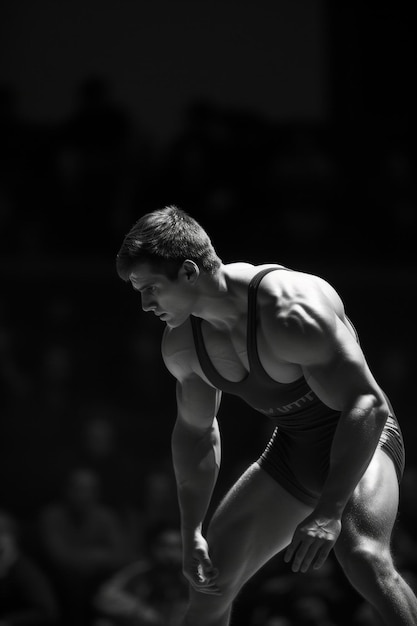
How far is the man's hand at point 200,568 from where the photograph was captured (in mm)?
2592

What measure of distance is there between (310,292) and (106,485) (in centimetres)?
322

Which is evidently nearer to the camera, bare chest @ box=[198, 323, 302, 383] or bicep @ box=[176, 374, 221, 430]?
bare chest @ box=[198, 323, 302, 383]

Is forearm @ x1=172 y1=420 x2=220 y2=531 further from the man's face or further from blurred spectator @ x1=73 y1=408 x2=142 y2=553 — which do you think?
blurred spectator @ x1=73 y1=408 x2=142 y2=553

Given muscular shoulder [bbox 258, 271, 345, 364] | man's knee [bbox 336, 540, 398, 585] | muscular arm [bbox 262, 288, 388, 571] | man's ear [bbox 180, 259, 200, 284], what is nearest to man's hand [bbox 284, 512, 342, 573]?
muscular arm [bbox 262, 288, 388, 571]

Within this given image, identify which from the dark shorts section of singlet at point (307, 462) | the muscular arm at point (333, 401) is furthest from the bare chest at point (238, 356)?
the dark shorts section of singlet at point (307, 462)

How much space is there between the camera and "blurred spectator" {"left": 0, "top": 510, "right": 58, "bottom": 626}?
4629 mm

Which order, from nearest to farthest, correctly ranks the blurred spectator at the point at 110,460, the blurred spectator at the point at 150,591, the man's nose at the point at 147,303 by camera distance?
1. the man's nose at the point at 147,303
2. the blurred spectator at the point at 150,591
3. the blurred spectator at the point at 110,460

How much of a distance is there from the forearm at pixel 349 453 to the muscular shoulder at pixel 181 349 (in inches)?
18.8

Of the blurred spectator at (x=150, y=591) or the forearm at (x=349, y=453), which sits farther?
the blurred spectator at (x=150, y=591)

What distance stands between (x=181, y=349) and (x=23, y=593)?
2.52 m

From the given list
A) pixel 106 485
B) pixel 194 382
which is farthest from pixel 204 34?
pixel 194 382

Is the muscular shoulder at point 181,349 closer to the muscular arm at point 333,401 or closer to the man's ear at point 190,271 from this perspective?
the man's ear at point 190,271

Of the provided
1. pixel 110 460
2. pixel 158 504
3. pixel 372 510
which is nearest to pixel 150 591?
pixel 158 504

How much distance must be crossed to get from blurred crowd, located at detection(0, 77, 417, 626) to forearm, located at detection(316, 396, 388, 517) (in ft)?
9.95
